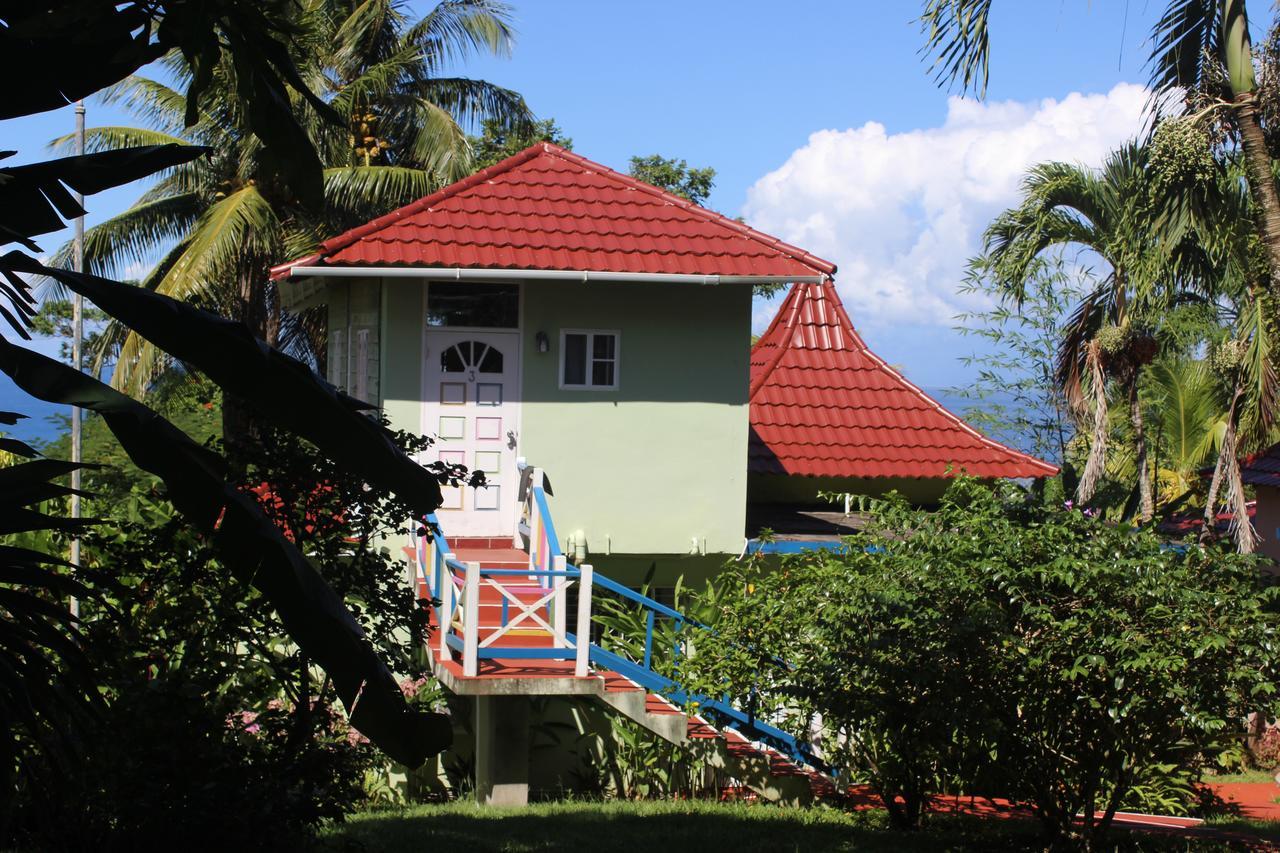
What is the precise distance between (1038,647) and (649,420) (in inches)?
310

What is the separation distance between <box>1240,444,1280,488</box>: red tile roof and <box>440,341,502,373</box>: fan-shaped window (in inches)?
451

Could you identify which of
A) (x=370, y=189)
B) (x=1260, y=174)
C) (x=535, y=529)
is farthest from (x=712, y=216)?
(x=370, y=189)

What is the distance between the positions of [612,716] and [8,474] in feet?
34.6

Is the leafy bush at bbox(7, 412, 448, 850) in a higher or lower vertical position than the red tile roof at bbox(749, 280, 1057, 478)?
lower

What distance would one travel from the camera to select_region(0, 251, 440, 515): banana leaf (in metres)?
3.97

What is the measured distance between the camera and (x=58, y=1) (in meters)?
4.66

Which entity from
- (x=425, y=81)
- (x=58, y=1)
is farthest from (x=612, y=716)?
(x=425, y=81)

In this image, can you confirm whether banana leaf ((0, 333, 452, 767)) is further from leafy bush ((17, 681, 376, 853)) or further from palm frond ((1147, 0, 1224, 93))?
palm frond ((1147, 0, 1224, 93))

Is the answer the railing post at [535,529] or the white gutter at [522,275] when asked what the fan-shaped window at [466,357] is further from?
the railing post at [535,529]

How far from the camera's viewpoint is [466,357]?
1591cm

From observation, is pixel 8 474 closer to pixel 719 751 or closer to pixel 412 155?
pixel 719 751

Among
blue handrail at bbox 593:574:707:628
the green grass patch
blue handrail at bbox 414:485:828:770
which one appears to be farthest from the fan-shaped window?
the green grass patch

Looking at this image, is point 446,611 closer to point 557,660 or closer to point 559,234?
point 557,660

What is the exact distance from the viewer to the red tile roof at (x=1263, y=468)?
19469 millimetres
